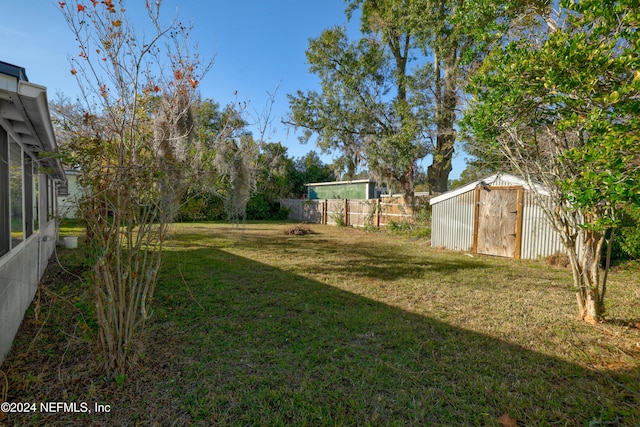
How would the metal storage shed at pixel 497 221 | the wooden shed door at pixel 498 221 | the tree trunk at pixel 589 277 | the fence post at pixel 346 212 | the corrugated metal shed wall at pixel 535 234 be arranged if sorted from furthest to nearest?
the fence post at pixel 346 212 < the wooden shed door at pixel 498 221 < the metal storage shed at pixel 497 221 < the corrugated metal shed wall at pixel 535 234 < the tree trunk at pixel 589 277

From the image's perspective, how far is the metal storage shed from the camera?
7.89 m

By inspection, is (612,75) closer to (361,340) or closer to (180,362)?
(361,340)

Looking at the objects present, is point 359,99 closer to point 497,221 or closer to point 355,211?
point 355,211

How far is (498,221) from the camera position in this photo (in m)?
8.56

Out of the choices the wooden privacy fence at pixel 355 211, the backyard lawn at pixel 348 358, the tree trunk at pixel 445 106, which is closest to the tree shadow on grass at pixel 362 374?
the backyard lawn at pixel 348 358

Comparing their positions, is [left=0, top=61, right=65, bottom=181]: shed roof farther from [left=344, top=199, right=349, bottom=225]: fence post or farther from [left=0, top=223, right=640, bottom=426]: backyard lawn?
[left=344, top=199, right=349, bottom=225]: fence post

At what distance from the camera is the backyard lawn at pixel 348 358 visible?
2.26 metres

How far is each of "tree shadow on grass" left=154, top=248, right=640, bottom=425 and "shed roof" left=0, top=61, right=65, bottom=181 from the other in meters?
2.14

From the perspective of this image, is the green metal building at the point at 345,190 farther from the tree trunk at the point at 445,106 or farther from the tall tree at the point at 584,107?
the tall tree at the point at 584,107

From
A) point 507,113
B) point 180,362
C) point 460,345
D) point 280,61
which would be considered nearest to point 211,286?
point 180,362

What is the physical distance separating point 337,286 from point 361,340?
2.17 metres

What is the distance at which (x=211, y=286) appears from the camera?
5449 millimetres

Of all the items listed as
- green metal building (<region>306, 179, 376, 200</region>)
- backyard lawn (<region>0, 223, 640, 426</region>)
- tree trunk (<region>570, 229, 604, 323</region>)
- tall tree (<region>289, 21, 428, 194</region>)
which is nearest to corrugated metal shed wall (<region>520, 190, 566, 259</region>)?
backyard lawn (<region>0, 223, 640, 426</region>)

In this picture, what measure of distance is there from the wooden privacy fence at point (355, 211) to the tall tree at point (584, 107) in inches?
385
